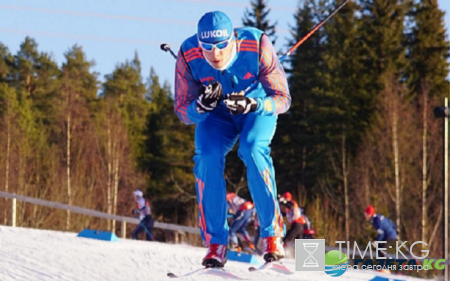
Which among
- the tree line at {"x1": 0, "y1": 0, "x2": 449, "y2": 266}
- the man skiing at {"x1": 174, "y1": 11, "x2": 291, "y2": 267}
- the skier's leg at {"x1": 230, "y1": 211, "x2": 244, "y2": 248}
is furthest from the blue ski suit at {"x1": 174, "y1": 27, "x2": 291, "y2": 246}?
the tree line at {"x1": 0, "y1": 0, "x2": 449, "y2": 266}

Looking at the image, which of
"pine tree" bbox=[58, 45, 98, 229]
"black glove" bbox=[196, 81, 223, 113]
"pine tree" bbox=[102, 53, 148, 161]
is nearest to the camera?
"black glove" bbox=[196, 81, 223, 113]

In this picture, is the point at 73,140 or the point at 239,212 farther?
the point at 73,140

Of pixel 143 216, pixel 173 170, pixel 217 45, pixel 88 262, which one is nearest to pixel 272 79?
pixel 217 45

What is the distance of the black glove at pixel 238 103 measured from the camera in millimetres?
5453

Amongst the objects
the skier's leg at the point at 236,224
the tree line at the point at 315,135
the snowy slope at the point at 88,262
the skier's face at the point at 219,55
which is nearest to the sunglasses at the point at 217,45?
the skier's face at the point at 219,55

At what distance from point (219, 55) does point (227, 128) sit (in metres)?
0.59

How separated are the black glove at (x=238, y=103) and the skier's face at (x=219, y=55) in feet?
0.94

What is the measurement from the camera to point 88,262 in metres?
7.85

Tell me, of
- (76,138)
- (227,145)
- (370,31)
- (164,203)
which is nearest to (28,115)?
(76,138)

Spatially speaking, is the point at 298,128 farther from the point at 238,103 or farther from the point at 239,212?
the point at 238,103

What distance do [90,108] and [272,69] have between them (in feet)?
176

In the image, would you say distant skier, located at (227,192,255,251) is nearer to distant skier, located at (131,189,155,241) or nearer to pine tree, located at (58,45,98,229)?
distant skier, located at (131,189,155,241)

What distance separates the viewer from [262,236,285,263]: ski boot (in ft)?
18.8

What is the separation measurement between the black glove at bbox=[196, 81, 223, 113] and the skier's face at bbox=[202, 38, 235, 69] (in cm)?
24
